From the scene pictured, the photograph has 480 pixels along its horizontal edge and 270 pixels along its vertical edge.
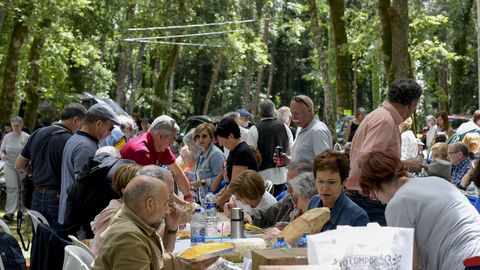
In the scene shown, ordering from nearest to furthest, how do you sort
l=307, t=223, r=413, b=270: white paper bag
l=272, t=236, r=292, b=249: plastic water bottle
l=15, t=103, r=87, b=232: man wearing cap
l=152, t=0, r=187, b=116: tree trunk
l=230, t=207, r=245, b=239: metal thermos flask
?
l=307, t=223, r=413, b=270: white paper bag, l=272, t=236, r=292, b=249: plastic water bottle, l=230, t=207, r=245, b=239: metal thermos flask, l=15, t=103, r=87, b=232: man wearing cap, l=152, t=0, r=187, b=116: tree trunk

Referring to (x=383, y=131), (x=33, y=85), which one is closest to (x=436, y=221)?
(x=383, y=131)

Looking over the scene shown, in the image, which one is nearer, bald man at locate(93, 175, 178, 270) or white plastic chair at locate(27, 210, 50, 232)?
bald man at locate(93, 175, 178, 270)

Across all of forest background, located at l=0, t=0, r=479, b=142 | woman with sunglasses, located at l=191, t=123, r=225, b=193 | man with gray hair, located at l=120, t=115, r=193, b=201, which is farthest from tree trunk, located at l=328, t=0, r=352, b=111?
man with gray hair, located at l=120, t=115, r=193, b=201

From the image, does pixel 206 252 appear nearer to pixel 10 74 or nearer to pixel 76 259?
pixel 76 259

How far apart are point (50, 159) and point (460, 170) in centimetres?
494

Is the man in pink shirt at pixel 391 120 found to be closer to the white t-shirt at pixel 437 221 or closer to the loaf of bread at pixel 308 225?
the loaf of bread at pixel 308 225

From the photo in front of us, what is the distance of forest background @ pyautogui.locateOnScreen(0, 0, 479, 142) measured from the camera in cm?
2195

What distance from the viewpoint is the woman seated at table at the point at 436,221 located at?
4.40 metres

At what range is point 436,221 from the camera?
4.44m

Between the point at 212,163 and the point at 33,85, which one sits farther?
the point at 33,85

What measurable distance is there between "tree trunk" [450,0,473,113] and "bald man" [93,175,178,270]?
97.4 feet

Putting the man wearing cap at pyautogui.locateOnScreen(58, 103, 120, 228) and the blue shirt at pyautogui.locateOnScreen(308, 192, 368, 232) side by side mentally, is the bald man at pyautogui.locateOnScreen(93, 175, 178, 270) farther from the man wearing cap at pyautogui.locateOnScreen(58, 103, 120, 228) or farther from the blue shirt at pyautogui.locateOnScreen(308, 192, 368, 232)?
the man wearing cap at pyautogui.locateOnScreen(58, 103, 120, 228)

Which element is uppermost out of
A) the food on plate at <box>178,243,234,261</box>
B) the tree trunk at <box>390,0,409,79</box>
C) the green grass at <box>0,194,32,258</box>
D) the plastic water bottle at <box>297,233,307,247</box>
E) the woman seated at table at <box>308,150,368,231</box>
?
the tree trunk at <box>390,0,409,79</box>

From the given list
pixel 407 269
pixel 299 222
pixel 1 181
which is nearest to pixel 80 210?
pixel 299 222
